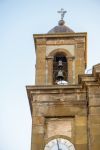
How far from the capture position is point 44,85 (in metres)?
26.0

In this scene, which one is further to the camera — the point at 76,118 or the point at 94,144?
the point at 76,118

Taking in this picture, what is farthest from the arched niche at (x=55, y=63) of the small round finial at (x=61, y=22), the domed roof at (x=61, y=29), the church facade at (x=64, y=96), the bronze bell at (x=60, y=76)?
the small round finial at (x=61, y=22)

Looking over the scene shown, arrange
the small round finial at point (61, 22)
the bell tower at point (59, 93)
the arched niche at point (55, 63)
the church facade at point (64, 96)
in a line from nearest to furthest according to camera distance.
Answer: the church facade at point (64, 96) → the bell tower at point (59, 93) → the arched niche at point (55, 63) → the small round finial at point (61, 22)

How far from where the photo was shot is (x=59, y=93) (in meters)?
25.8

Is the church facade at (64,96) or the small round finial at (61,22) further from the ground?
the small round finial at (61,22)

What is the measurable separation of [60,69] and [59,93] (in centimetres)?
205

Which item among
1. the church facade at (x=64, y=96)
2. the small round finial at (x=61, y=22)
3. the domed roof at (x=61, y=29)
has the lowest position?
the church facade at (x=64, y=96)

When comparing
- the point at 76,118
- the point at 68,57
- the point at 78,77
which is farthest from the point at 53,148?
the point at 68,57

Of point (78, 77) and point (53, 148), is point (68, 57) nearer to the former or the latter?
point (78, 77)

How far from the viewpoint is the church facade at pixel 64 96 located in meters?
24.5

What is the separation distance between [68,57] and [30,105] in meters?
2.83

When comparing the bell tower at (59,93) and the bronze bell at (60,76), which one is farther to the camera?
the bronze bell at (60,76)

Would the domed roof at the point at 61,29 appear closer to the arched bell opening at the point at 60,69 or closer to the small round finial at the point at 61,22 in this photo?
the small round finial at the point at 61,22

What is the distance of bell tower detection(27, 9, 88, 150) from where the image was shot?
2472 cm
